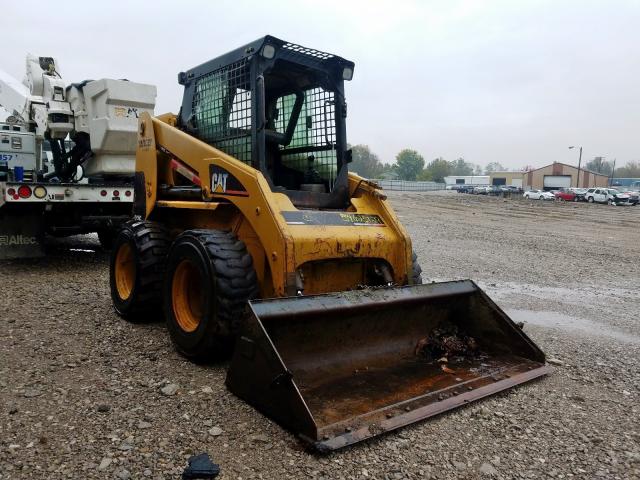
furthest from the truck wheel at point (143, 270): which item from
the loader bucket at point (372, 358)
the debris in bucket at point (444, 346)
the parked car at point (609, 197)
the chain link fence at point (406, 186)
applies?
the chain link fence at point (406, 186)

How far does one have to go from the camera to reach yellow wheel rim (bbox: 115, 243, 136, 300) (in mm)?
5332

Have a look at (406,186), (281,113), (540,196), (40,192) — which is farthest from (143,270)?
(406,186)

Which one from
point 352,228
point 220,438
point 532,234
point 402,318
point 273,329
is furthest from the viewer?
point 532,234

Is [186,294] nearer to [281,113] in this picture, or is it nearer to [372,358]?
[372,358]

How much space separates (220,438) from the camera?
2.93 m

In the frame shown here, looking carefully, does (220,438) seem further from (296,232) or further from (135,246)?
(135,246)

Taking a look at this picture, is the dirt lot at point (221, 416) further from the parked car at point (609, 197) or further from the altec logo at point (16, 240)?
the parked car at point (609, 197)

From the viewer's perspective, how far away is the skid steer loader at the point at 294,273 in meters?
3.26

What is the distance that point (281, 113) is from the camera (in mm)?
5359

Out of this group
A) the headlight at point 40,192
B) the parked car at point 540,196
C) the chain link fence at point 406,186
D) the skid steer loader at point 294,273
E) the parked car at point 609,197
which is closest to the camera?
the skid steer loader at point 294,273

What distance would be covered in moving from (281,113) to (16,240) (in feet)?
15.9

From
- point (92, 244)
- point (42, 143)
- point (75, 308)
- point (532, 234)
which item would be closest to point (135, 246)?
point (75, 308)

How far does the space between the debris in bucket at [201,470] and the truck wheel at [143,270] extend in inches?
97.8

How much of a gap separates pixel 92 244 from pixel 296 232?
308 inches
